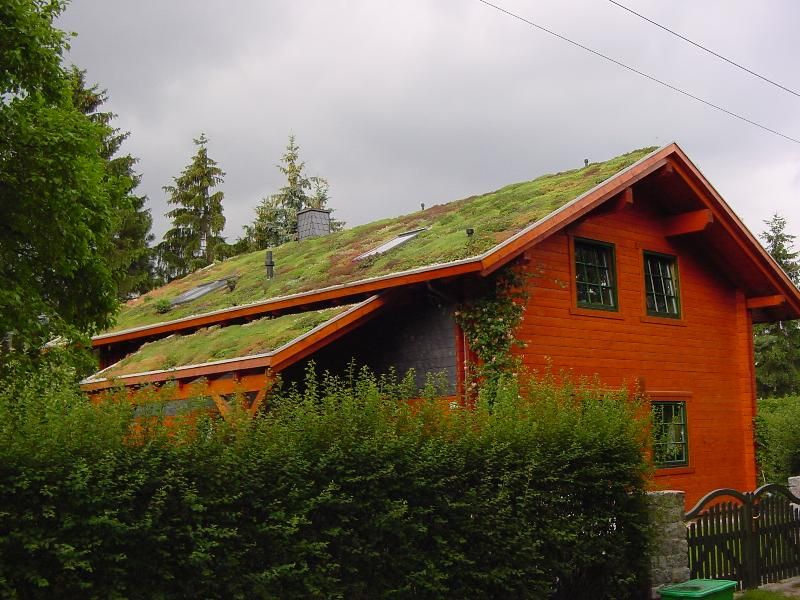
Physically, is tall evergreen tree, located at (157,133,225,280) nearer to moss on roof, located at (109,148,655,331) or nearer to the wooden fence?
moss on roof, located at (109,148,655,331)

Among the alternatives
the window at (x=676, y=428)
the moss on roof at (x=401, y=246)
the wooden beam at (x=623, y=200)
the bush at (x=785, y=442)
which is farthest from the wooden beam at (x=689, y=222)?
the bush at (x=785, y=442)

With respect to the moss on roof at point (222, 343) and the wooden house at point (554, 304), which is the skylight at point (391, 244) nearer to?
the wooden house at point (554, 304)

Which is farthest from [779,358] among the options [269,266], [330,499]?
[330,499]

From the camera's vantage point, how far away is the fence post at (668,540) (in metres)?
10.2

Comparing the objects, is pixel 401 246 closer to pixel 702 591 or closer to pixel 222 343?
pixel 222 343

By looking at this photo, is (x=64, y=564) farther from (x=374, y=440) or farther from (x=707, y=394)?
(x=707, y=394)

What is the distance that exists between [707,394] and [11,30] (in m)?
14.3

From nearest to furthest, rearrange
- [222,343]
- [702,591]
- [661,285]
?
[702,591] → [222,343] → [661,285]

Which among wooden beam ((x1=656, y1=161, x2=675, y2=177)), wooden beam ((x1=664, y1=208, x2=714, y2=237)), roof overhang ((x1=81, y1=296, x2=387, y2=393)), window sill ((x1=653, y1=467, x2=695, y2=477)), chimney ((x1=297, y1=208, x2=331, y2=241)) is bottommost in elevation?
window sill ((x1=653, y1=467, x2=695, y2=477))

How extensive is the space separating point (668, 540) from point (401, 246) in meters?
8.54

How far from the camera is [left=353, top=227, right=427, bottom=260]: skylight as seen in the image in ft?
58.5

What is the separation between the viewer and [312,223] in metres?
26.8

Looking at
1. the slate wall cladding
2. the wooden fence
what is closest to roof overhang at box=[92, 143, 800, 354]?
the slate wall cladding

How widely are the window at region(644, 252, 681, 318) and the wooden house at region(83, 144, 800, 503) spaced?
0.11 ft
